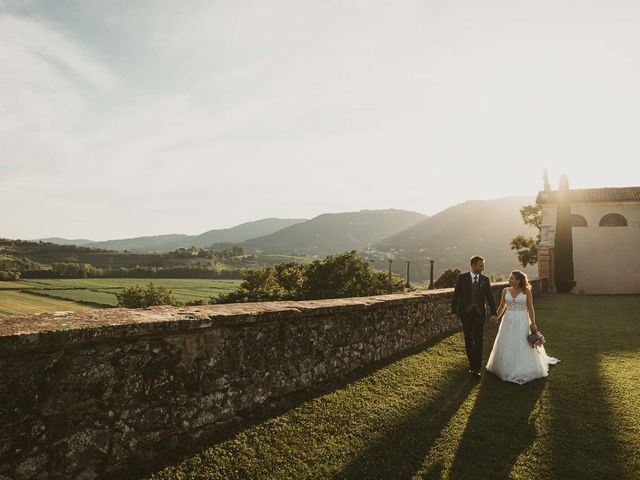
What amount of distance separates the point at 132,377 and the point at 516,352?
6.36 meters

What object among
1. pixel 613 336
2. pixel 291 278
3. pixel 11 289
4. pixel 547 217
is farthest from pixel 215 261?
pixel 613 336

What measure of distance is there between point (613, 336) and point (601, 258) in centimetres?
2571

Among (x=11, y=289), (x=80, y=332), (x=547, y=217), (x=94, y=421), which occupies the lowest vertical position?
(x=11, y=289)

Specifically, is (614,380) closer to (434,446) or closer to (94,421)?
(434,446)

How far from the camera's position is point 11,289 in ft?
237

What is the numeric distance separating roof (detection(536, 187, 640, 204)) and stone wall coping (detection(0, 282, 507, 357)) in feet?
117

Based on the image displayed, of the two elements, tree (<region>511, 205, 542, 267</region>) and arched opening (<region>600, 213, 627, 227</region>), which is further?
tree (<region>511, 205, 542, 267</region>)

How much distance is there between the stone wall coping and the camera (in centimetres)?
291

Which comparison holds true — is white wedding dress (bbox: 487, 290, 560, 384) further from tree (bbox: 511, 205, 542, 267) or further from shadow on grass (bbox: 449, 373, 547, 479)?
tree (bbox: 511, 205, 542, 267)

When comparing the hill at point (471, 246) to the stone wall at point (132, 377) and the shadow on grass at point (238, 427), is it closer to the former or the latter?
the shadow on grass at point (238, 427)

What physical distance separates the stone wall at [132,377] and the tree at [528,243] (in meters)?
39.5

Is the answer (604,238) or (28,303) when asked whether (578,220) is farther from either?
(28,303)

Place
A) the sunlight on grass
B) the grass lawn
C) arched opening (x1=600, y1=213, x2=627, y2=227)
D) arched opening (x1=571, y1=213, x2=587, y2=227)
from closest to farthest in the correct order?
the grass lawn < the sunlight on grass < arched opening (x1=600, y1=213, x2=627, y2=227) < arched opening (x1=571, y1=213, x2=587, y2=227)

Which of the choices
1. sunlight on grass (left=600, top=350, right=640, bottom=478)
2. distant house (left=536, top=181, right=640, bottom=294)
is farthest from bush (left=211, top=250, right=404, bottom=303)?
sunlight on grass (left=600, top=350, right=640, bottom=478)
